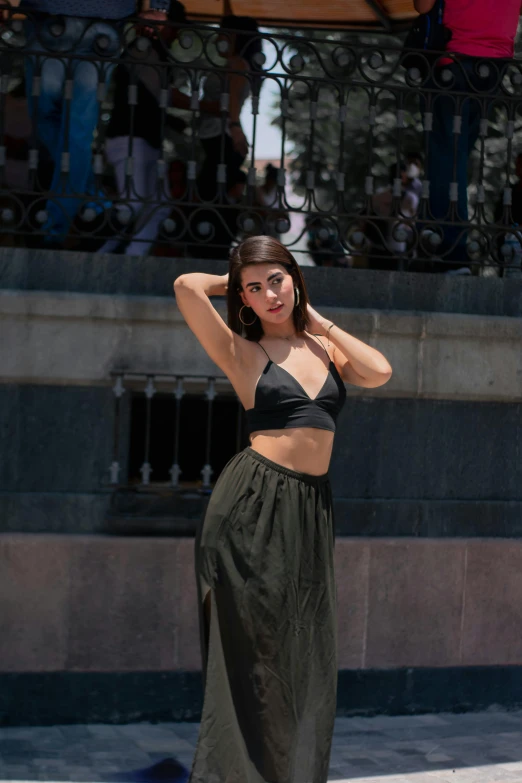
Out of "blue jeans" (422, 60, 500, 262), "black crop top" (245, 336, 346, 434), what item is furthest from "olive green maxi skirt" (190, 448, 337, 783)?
"blue jeans" (422, 60, 500, 262)

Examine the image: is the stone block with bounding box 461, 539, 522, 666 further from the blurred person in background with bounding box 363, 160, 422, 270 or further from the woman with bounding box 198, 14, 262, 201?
the woman with bounding box 198, 14, 262, 201

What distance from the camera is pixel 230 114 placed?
697cm

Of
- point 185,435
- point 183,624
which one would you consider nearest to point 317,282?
point 185,435

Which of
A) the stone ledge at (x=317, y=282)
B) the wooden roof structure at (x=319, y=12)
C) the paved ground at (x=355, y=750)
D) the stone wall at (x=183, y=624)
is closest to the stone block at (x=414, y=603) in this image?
the stone wall at (x=183, y=624)

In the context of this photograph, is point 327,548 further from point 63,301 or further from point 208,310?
point 63,301

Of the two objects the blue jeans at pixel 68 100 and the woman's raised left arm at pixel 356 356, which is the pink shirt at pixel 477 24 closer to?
the blue jeans at pixel 68 100

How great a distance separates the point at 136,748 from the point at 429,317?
9.05 ft

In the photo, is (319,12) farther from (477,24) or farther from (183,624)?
(183,624)

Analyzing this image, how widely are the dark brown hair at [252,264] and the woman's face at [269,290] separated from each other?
26mm

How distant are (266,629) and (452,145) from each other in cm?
376

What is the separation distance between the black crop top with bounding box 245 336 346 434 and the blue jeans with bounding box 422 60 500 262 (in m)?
2.81

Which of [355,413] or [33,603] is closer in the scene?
[33,603]

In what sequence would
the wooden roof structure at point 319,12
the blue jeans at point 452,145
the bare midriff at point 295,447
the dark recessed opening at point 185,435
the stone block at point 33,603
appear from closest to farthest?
the bare midriff at point 295,447 < the stone block at point 33,603 < the dark recessed opening at point 185,435 < the blue jeans at point 452,145 < the wooden roof structure at point 319,12

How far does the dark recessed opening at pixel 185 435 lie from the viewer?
6430mm
